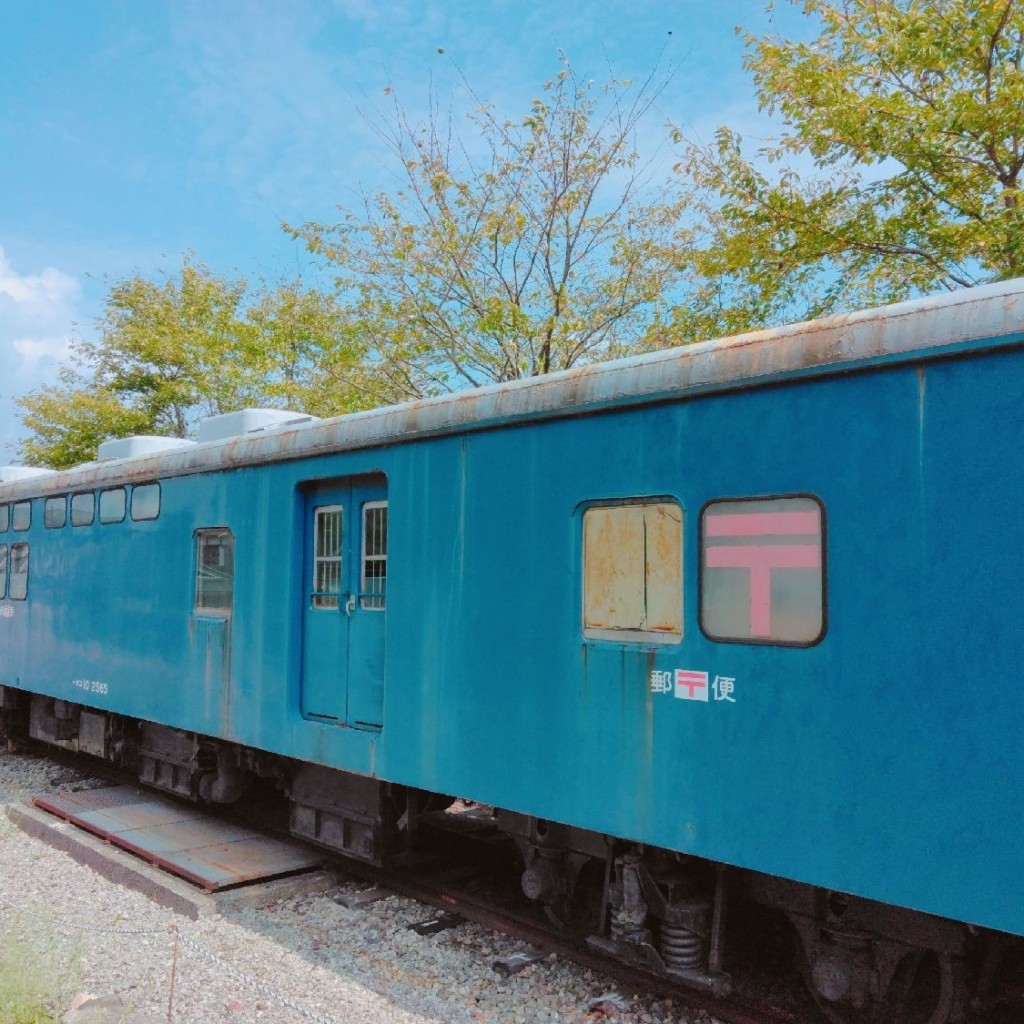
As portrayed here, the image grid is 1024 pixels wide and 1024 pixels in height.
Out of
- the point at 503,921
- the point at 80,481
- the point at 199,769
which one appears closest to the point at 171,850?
the point at 199,769

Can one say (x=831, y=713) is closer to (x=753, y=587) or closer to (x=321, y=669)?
(x=753, y=587)

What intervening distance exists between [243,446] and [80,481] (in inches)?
124

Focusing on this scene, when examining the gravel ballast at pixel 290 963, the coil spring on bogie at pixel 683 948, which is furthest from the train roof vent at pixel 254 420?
the coil spring on bogie at pixel 683 948

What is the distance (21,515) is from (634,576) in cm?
868

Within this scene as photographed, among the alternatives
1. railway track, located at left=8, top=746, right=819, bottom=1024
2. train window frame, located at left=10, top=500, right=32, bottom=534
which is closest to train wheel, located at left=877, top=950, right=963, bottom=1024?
railway track, located at left=8, top=746, right=819, bottom=1024

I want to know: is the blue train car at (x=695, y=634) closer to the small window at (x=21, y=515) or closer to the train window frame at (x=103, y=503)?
the train window frame at (x=103, y=503)

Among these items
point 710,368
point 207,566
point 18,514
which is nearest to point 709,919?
point 710,368

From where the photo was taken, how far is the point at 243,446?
7148 mm

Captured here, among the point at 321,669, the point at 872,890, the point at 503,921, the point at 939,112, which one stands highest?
the point at 939,112

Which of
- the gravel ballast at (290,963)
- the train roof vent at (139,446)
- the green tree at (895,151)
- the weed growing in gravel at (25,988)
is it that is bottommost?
the gravel ballast at (290,963)

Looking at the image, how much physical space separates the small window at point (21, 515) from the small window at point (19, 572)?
0.70ft

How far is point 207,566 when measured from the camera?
24.8ft

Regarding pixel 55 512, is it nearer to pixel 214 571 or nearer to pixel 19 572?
pixel 19 572

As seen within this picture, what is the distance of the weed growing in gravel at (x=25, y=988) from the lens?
3988mm
